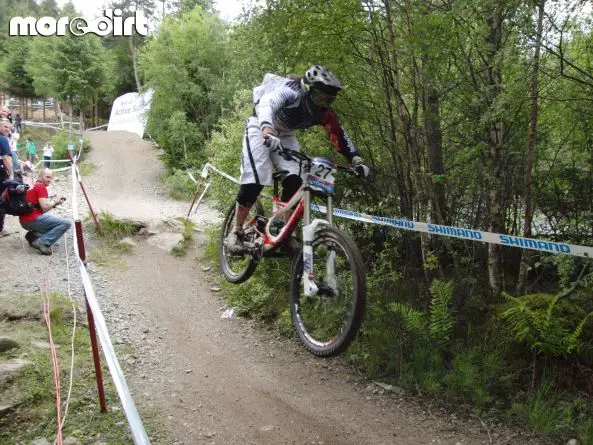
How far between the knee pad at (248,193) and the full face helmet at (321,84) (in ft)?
3.77

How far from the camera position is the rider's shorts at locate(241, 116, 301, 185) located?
16.1ft

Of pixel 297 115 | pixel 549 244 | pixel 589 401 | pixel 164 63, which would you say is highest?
pixel 164 63

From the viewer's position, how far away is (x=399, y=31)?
17.2 feet

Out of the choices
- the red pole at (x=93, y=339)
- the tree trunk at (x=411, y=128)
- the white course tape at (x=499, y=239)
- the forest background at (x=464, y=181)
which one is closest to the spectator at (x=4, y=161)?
the forest background at (x=464, y=181)

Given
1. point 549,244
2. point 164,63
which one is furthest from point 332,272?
point 164,63

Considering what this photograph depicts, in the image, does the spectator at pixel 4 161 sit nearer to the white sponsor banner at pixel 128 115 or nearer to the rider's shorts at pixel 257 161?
the rider's shorts at pixel 257 161

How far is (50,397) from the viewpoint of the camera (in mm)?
4109

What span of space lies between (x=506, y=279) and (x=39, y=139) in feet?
134

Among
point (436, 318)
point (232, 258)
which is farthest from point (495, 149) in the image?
point (232, 258)

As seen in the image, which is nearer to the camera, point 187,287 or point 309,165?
point 309,165

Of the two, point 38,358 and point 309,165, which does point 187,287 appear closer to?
point 38,358

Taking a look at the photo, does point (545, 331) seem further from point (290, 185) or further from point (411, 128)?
point (290, 185)

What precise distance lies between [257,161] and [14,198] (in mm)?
5608

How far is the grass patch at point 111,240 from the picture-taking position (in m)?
8.30
